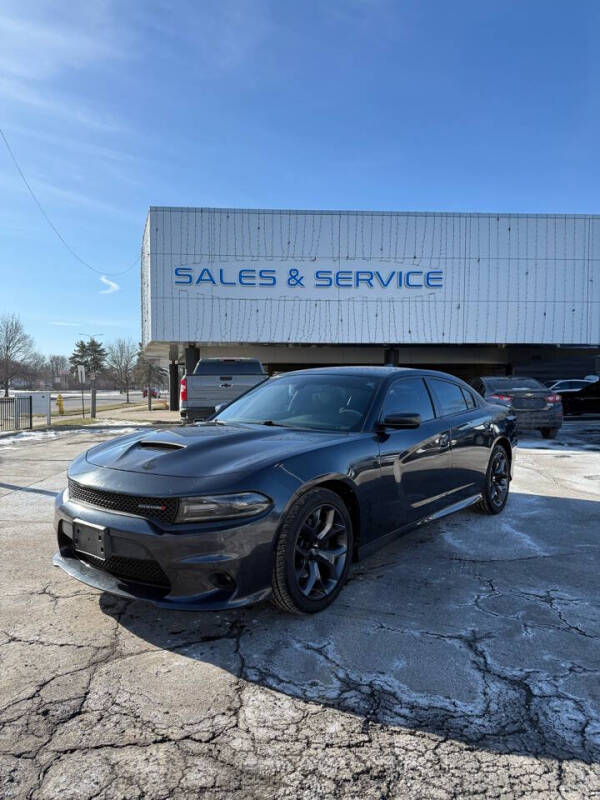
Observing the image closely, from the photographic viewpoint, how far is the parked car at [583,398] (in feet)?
60.1

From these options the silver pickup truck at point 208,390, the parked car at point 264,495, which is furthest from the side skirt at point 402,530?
the silver pickup truck at point 208,390

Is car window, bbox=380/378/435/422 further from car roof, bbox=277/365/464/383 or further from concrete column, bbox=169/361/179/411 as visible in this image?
concrete column, bbox=169/361/179/411

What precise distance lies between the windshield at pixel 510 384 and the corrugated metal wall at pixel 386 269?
12462 mm

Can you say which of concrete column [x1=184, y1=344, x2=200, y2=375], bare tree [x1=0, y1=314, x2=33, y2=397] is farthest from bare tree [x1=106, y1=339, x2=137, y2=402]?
concrete column [x1=184, y1=344, x2=200, y2=375]

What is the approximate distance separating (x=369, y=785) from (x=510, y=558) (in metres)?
2.79

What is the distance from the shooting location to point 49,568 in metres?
3.94

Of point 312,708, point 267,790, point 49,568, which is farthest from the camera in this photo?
point 49,568

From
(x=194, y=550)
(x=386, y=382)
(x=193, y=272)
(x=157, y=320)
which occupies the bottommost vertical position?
(x=194, y=550)

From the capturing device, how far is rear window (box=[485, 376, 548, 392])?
11.8m

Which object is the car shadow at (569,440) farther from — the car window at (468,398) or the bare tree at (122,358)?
the bare tree at (122,358)

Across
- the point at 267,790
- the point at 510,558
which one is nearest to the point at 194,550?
the point at 267,790

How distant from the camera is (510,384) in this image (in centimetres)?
1212

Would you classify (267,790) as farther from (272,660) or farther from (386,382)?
(386,382)

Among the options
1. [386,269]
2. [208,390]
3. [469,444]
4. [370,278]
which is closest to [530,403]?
[208,390]
